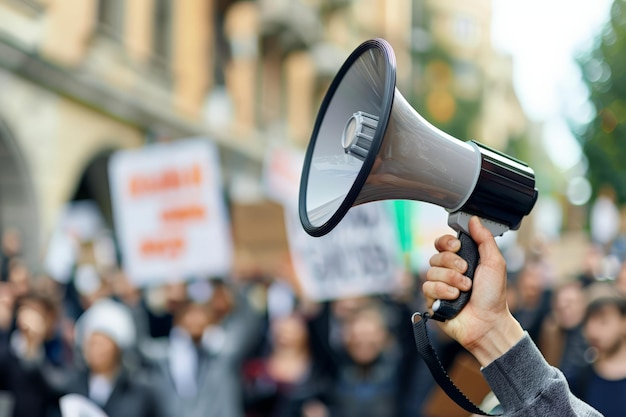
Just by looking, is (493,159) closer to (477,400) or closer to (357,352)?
(477,400)

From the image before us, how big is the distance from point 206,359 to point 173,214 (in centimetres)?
124

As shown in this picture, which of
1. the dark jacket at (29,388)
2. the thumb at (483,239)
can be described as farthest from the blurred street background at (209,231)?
the thumb at (483,239)

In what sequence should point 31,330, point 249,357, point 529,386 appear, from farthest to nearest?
point 249,357 < point 31,330 < point 529,386

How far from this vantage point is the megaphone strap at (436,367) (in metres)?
1.51

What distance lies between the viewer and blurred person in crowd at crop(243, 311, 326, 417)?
4703 millimetres

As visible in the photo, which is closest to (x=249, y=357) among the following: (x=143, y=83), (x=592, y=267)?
(x=592, y=267)

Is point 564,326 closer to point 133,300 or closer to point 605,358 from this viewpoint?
point 605,358

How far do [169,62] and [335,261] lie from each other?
8.81m

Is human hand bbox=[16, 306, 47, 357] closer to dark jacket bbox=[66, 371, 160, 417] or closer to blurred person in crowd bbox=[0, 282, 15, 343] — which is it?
dark jacket bbox=[66, 371, 160, 417]

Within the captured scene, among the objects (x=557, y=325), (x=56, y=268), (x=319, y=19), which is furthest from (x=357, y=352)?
(x=319, y=19)

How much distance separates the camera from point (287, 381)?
188 inches

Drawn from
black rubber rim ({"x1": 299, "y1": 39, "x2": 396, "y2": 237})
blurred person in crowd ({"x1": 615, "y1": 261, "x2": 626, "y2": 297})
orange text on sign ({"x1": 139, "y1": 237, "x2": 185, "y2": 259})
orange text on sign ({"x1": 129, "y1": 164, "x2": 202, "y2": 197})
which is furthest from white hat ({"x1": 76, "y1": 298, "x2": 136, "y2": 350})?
black rubber rim ({"x1": 299, "y1": 39, "x2": 396, "y2": 237})

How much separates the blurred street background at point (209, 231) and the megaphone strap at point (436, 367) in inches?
50.8

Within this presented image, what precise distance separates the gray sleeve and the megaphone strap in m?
0.08
